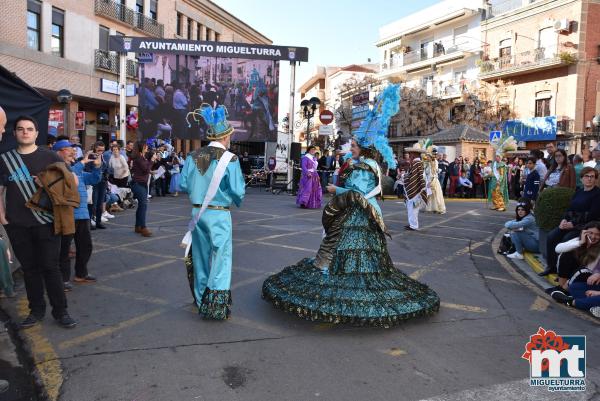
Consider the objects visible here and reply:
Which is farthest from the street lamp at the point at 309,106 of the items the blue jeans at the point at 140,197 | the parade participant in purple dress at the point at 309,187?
the blue jeans at the point at 140,197

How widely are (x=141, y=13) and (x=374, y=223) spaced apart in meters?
29.1

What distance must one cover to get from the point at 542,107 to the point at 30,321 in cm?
3284

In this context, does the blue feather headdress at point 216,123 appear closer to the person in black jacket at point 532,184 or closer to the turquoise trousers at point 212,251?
the turquoise trousers at point 212,251

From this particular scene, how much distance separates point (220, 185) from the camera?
4.52 meters

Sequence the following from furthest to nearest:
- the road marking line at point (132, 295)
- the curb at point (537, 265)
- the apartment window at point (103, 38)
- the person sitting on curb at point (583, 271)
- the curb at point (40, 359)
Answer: the apartment window at point (103, 38) < the curb at point (537, 265) < the person sitting on curb at point (583, 271) < the road marking line at point (132, 295) < the curb at point (40, 359)

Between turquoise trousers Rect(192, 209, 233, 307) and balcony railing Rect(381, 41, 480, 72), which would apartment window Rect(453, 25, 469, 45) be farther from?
turquoise trousers Rect(192, 209, 233, 307)

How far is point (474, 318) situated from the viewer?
16.1 feet

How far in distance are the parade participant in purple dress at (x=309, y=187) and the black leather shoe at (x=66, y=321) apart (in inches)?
417

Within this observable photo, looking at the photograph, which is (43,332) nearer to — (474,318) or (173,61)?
(474,318)

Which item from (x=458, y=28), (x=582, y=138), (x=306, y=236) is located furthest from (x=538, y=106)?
(x=306, y=236)

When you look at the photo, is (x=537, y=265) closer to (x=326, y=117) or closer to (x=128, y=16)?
(x=326, y=117)

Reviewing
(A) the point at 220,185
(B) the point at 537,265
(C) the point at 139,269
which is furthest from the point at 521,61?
(A) the point at 220,185

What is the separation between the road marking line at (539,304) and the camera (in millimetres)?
5354

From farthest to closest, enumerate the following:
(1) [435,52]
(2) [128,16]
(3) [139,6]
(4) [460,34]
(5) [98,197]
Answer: (1) [435,52] → (4) [460,34] → (3) [139,6] → (2) [128,16] → (5) [98,197]
